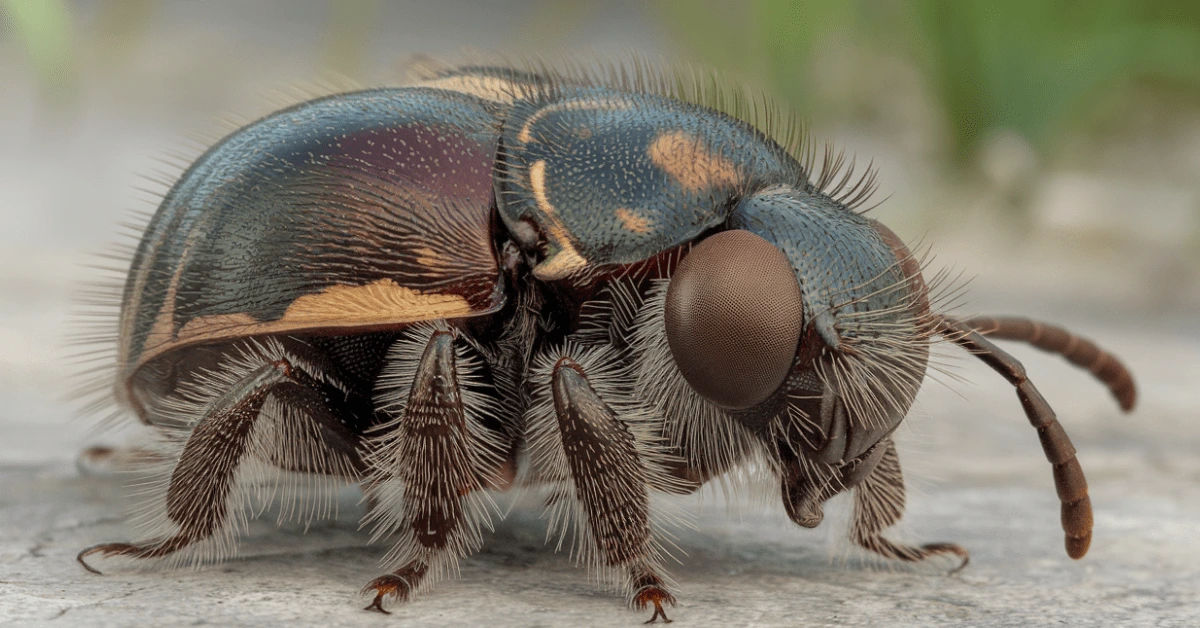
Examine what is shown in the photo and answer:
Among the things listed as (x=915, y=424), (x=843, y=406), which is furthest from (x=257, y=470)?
(x=915, y=424)

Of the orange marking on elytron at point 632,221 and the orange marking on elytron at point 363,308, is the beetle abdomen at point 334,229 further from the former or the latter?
the orange marking on elytron at point 632,221

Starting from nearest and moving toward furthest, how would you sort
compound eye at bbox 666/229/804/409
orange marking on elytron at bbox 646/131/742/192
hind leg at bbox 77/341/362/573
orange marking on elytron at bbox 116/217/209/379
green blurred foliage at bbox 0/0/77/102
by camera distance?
compound eye at bbox 666/229/804/409
hind leg at bbox 77/341/362/573
orange marking on elytron at bbox 646/131/742/192
orange marking on elytron at bbox 116/217/209/379
green blurred foliage at bbox 0/0/77/102

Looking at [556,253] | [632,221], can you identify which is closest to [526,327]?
[556,253]

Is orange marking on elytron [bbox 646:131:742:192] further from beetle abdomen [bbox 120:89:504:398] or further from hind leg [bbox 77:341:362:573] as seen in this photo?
hind leg [bbox 77:341:362:573]

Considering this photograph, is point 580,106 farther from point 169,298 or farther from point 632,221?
point 169,298

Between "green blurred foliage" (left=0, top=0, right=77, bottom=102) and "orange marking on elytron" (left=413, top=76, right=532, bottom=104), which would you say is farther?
"green blurred foliage" (left=0, top=0, right=77, bottom=102)

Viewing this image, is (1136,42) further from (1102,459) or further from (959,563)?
(959,563)

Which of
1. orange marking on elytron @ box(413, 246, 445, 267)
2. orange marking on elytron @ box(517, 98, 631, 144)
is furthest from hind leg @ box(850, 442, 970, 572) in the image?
orange marking on elytron @ box(413, 246, 445, 267)
